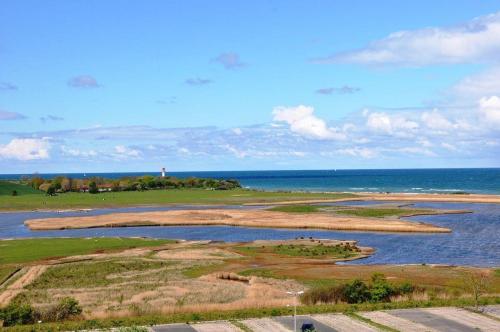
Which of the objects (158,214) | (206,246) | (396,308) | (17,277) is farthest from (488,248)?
(158,214)

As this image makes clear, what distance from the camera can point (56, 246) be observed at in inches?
3509

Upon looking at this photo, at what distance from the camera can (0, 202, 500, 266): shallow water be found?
257 feet

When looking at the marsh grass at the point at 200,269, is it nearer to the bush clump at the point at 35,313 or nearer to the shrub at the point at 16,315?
the bush clump at the point at 35,313

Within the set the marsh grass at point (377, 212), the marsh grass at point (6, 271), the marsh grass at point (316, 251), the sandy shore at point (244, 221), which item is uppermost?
the marsh grass at point (377, 212)

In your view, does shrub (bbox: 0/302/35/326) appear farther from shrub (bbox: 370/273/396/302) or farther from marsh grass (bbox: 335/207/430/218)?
marsh grass (bbox: 335/207/430/218)

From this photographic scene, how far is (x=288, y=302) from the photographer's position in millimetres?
50281

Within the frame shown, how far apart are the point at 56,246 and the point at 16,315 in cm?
4692

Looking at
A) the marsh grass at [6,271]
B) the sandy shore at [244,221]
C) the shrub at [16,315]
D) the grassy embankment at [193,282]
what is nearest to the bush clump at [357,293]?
the grassy embankment at [193,282]

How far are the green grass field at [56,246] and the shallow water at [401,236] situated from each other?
1012cm

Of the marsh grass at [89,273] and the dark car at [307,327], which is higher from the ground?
the dark car at [307,327]

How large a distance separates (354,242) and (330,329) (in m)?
51.5

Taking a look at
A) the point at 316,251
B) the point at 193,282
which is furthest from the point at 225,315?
the point at 316,251

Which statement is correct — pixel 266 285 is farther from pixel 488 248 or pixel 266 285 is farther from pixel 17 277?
pixel 488 248

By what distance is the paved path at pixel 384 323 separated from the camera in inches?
1638
